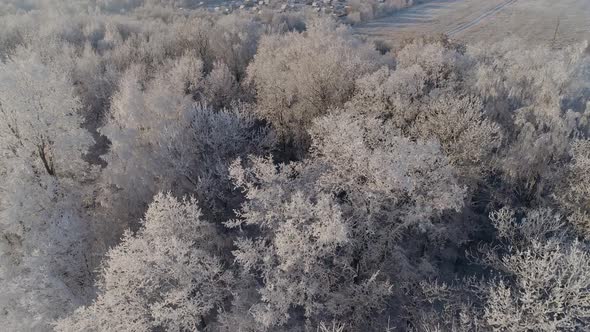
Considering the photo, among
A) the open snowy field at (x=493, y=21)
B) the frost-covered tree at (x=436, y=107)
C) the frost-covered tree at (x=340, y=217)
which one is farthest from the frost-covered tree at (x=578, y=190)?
the open snowy field at (x=493, y=21)

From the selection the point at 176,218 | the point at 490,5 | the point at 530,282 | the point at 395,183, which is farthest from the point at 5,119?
the point at 490,5

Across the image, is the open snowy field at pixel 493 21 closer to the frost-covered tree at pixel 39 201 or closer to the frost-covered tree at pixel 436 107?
the frost-covered tree at pixel 436 107

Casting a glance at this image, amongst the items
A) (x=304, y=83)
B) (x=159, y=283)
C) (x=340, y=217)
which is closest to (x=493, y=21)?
(x=304, y=83)

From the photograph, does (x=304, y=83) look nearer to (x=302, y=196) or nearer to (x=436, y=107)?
(x=436, y=107)

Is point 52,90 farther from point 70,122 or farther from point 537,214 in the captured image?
point 537,214

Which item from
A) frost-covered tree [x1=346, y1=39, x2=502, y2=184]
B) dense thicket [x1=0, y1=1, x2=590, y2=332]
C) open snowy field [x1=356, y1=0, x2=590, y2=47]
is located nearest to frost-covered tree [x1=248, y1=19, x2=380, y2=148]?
dense thicket [x1=0, y1=1, x2=590, y2=332]

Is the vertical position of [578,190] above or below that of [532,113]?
below
